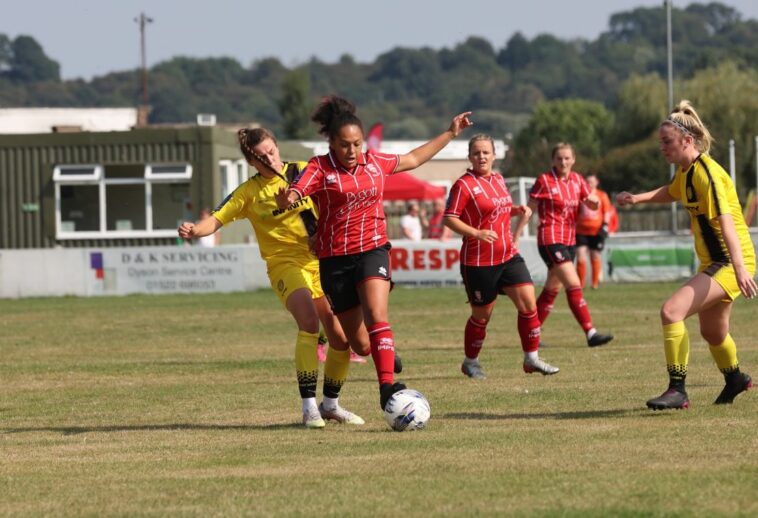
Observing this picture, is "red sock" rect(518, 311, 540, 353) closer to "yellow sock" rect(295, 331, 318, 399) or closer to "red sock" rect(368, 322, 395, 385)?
"yellow sock" rect(295, 331, 318, 399)

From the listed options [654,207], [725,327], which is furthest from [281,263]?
[654,207]

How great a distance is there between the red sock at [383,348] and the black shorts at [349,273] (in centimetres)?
26

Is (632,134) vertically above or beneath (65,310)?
above

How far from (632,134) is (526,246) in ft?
183

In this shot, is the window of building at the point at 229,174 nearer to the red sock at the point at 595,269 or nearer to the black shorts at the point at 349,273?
the red sock at the point at 595,269

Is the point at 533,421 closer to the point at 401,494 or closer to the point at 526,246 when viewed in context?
the point at 401,494

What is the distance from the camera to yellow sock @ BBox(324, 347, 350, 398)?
10203 mm

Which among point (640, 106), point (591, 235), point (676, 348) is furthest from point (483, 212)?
point (640, 106)

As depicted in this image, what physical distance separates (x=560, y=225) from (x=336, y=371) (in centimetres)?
614

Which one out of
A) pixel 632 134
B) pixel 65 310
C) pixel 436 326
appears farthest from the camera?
pixel 632 134

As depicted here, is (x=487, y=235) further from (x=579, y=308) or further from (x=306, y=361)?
(x=579, y=308)

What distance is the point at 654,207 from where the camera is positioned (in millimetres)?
55375

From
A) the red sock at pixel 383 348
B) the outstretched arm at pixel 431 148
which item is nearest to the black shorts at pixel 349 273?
the red sock at pixel 383 348

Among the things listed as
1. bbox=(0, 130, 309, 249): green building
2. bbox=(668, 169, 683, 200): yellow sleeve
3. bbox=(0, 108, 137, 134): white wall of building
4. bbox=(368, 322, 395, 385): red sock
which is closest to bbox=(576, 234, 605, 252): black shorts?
bbox=(0, 130, 309, 249): green building
